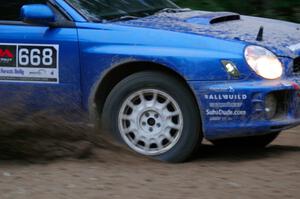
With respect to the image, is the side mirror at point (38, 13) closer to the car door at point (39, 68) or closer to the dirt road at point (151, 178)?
the car door at point (39, 68)

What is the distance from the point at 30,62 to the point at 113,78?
0.76m

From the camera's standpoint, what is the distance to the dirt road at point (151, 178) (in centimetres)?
519

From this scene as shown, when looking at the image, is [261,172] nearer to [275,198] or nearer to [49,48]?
[275,198]

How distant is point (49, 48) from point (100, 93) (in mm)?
604

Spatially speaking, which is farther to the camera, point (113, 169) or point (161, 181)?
point (113, 169)

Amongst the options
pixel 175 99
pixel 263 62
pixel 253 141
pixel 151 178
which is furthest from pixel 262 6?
pixel 151 178

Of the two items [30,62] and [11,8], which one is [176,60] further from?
[11,8]

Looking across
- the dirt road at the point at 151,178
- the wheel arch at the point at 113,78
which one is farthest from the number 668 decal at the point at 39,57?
the dirt road at the point at 151,178

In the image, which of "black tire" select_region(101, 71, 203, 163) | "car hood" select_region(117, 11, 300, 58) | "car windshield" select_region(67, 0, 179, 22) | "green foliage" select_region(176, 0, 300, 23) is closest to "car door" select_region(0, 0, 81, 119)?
"car windshield" select_region(67, 0, 179, 22)

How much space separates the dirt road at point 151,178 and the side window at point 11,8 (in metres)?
1.45

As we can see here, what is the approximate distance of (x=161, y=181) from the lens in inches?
218

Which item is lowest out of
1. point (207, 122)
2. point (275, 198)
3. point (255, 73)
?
point (275, 198)

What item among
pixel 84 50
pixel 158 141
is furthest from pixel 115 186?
pixel 84 50

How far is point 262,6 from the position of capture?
11234mm
